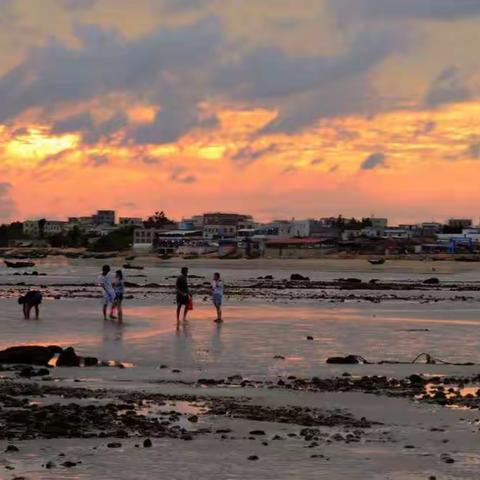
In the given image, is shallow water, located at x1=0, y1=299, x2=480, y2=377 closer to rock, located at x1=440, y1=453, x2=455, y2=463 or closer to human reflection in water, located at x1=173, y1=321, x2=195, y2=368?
human reflection in water, located at x1=173, y1=321, x2=195, y2=368

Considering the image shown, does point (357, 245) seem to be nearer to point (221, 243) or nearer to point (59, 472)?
point (221, 243)

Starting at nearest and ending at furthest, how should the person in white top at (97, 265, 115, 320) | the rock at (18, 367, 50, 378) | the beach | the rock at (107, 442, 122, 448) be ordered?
the beach → the rock at (107, 442, 122, 448) → the rock at (18, 367, 50, 378) → the person in white top at (97, 265, 115, 320)

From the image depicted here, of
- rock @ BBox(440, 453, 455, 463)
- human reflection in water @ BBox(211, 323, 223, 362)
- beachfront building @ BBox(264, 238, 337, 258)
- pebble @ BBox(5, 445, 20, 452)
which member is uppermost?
beachfront building @ BBox(264, 238, 337, 258)

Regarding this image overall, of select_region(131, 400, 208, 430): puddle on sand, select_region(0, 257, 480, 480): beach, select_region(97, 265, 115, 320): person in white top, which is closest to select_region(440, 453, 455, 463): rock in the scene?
select_region(0, 257, 480, 480): beach

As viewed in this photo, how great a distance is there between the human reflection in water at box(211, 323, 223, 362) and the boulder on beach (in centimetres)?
363

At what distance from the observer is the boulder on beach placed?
765 inches

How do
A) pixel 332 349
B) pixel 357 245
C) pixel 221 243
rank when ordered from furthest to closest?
1. pixel 221 243
2. pixel 357 245
3. pixel 332 349

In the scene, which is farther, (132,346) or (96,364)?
(132,346)

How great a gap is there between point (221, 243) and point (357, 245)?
29.8 meters

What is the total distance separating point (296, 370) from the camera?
1905 centimetres

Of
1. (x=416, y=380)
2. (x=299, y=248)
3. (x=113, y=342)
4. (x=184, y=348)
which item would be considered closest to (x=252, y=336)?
(x=184, y=348)

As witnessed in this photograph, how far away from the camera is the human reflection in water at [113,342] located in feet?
69.7

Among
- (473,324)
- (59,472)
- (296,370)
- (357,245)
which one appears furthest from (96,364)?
(357,245)

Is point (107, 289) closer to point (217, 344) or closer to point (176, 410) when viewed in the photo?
point (217, 344)
